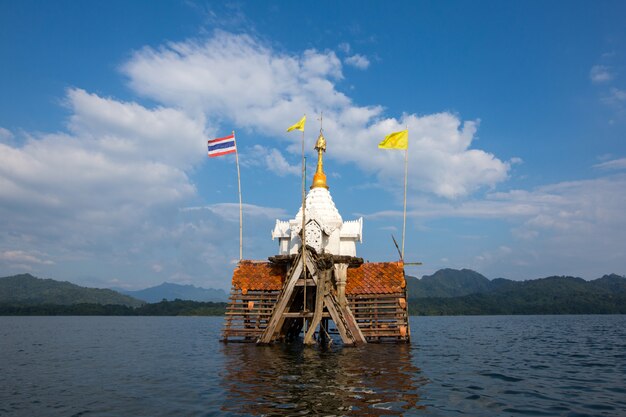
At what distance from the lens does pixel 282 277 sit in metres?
38.4

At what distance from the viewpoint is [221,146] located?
3931cm

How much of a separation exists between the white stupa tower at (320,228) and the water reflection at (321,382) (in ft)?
34.8

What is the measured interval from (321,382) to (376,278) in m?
18.2

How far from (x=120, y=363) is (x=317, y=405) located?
61.5ft

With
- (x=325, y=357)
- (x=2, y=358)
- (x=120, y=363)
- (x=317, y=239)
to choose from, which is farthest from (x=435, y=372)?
(x=2, y=358)

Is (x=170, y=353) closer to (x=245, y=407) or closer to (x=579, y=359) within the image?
(x=245, y=407)

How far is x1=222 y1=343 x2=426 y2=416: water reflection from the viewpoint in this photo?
15.3 m

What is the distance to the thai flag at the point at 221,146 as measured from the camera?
1542 inches

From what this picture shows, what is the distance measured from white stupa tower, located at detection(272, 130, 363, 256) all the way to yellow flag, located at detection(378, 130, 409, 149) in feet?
23.3

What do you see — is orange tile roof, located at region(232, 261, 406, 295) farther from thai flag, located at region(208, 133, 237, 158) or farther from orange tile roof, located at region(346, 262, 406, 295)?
thai flag, located at region(208, 133, 237, 158)

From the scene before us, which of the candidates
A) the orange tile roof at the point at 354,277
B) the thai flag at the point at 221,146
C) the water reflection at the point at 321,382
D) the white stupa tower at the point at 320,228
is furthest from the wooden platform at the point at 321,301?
the thai flag at the point at 221,146

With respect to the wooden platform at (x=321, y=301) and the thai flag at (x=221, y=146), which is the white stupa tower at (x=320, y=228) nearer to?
the wooden platform at (x=321, y=301)

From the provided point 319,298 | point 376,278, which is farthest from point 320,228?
point 319,298

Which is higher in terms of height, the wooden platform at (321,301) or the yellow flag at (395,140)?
the yellow flag at (395,140)
